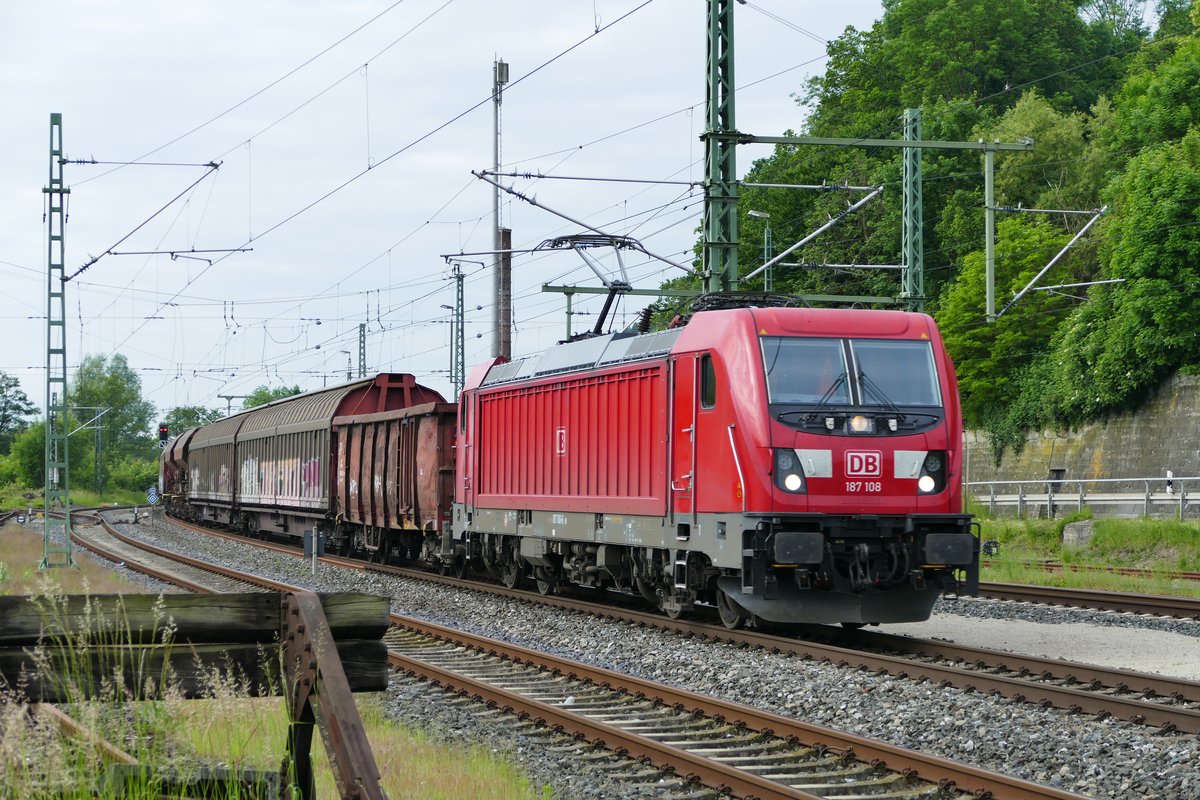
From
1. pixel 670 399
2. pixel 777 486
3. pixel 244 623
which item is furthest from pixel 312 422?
pixel 244 623

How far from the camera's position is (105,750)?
5.36 m

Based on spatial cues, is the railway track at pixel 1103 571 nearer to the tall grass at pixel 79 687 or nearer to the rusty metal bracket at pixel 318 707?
the rusty metal bracket at pixel 318 707

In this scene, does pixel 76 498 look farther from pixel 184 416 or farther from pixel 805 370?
pixel 805 370

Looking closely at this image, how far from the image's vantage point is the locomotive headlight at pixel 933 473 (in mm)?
14117

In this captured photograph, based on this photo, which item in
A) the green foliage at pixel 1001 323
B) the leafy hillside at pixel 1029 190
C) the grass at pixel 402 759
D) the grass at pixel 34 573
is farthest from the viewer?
the green foliage at pixel 1001 323

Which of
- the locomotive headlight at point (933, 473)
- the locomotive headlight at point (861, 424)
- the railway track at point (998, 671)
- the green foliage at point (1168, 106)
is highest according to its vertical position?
the green foliage at point (1168, 106)

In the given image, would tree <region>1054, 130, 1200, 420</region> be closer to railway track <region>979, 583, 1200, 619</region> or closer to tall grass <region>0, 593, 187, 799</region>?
railway track <region>979, 583, 1200, 619</region>

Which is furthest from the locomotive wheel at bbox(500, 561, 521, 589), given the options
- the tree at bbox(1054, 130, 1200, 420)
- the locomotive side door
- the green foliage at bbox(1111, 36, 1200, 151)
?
the green foliage at bbox(1111, 36, 1200, 151)

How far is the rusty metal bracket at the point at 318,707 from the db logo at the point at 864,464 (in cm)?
911

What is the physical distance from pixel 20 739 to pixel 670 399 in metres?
11.1

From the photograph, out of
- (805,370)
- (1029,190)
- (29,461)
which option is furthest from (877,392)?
(29,461)

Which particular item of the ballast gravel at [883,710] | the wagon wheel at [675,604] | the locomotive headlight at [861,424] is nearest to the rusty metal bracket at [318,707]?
the ballast gravel at [883,710]

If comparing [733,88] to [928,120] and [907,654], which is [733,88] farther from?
[928,120]

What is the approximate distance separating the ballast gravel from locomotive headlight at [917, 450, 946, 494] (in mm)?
1834
